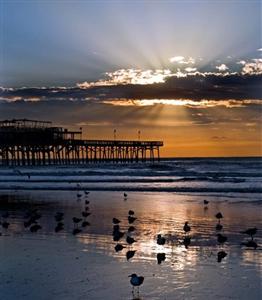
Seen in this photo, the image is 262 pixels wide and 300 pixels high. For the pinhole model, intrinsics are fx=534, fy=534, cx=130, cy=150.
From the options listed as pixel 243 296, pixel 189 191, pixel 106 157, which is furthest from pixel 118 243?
pixel 106 157

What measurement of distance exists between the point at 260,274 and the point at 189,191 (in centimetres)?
1885

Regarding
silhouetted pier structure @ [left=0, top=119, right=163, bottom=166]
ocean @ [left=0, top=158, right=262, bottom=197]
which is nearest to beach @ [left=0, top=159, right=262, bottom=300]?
ocean @ [left=0, top=158, right=262, bottom=197]

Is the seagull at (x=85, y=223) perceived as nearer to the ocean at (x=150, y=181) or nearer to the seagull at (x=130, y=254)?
the seagull at (x=130, y=254)

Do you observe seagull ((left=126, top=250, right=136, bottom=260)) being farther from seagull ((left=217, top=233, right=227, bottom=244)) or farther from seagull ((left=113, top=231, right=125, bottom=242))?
seagull ((left=217, top=233, right=227, bottom=244))

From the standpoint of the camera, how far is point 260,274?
333 inches

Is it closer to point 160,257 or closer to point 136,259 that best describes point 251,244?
point 160,257

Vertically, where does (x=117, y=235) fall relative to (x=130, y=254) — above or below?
above

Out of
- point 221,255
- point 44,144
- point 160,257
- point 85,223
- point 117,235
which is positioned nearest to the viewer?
point 160,257

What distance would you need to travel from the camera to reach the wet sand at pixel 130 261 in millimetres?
7664

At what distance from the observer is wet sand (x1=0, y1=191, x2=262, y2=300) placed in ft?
25.1

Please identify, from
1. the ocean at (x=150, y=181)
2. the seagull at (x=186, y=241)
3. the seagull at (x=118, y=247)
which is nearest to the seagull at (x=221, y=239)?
the seagull at (x=186, y=241)

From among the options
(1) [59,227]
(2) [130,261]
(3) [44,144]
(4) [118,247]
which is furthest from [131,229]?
(3) [44,144]

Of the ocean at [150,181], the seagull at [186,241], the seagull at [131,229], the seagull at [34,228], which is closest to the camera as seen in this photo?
the seagull at [186,241]

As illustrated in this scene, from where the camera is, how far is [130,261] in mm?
9562
